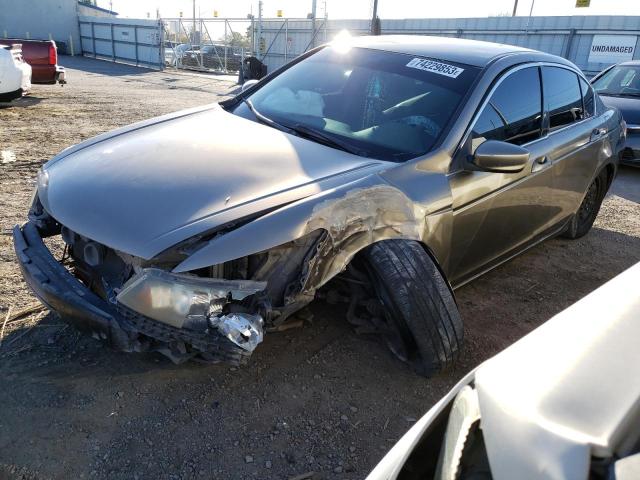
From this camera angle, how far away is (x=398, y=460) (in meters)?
1.38

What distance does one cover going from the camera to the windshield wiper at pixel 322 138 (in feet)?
9.25

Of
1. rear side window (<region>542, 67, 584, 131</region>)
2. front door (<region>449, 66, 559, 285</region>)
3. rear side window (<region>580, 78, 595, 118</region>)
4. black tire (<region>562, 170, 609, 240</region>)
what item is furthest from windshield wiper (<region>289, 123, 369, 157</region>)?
black tire (<region>562, 170, 609, 240</region>)

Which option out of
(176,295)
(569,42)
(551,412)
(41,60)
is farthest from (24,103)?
(569,42)

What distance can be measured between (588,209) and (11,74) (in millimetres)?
8772

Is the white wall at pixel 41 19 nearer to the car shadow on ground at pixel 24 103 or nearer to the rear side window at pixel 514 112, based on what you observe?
the car shadow on ground at pixel 24 103

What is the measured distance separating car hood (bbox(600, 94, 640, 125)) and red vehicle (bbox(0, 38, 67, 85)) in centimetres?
1038

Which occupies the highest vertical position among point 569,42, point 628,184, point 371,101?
point 569,42

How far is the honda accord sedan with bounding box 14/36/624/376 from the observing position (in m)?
2.11

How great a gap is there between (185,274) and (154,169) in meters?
0.69

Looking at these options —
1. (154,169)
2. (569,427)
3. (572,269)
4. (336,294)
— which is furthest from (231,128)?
(572,269)

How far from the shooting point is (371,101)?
318cm

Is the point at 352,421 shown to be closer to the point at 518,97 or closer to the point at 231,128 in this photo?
the point at 231,128

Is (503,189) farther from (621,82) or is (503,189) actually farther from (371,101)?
(621,82)

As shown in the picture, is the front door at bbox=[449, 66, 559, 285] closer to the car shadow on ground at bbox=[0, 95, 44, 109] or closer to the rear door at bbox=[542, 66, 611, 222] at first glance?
the rear door at bbox=[542, 66, 611, 222]
